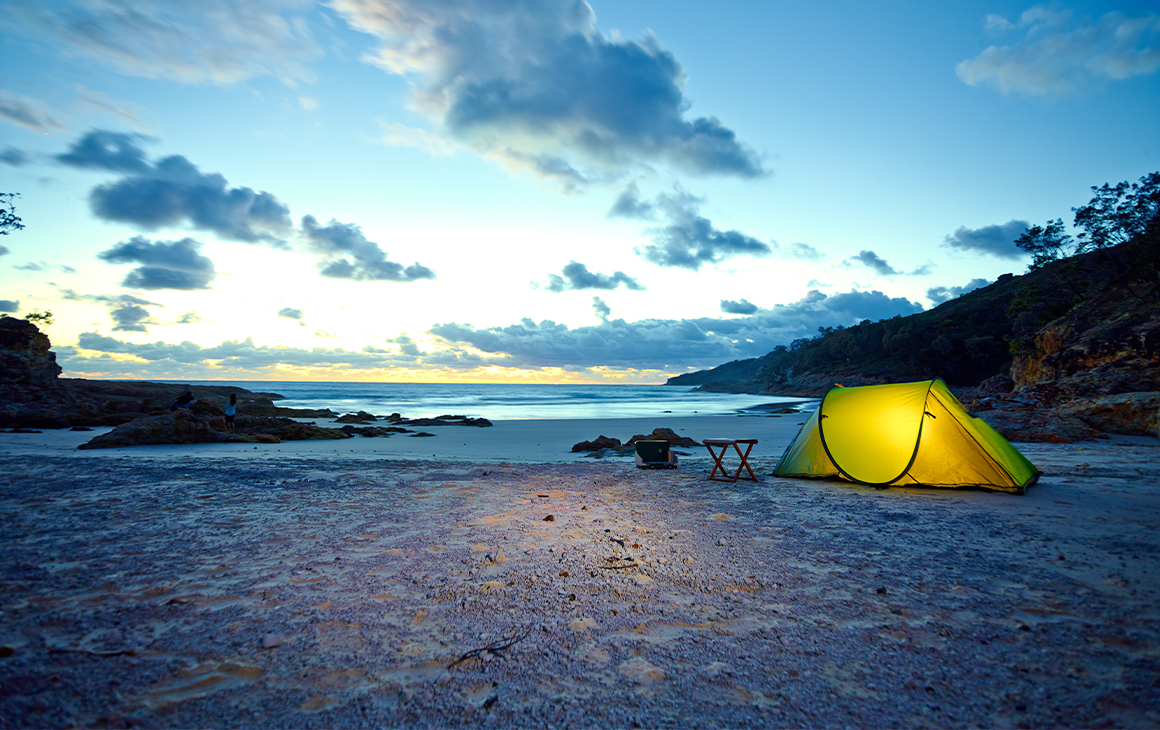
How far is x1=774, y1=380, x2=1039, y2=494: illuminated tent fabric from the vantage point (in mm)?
7602

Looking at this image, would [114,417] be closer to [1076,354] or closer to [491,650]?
[491,650]

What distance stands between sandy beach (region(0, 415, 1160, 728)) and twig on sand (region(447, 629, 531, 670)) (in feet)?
0.06

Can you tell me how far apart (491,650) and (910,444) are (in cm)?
777

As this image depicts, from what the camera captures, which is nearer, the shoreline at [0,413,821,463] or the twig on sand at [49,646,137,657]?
the twig on sand at [49,646,137,657]

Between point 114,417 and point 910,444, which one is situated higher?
point 910,444

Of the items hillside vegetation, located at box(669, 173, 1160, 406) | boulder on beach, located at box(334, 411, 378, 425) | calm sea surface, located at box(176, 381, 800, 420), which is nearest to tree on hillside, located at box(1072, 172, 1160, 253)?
hillside vegetation, located at box(669, 173, 1160, 406)

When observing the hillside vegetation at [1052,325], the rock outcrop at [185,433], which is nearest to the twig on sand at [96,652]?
the rock outcrop at [185,433]

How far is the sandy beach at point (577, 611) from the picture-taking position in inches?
97.0

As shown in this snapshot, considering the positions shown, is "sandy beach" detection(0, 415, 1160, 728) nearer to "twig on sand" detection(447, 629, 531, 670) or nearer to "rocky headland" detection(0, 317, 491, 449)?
"twig on sand" detection(447, 629, 531, 670)

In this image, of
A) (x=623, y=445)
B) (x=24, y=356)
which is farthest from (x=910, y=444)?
(x=24, y=356)

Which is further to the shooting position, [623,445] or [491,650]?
[623,445]

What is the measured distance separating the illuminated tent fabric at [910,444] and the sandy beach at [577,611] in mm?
549

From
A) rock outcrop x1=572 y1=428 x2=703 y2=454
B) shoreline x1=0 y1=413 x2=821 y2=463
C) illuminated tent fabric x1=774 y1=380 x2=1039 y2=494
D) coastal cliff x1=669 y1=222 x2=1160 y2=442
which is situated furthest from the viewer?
rock outcrop x1=572 y1=428 x2=703 y2=454

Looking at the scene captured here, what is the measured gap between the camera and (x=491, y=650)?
301cm
